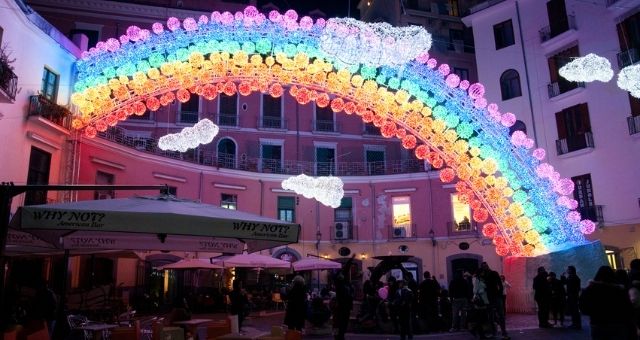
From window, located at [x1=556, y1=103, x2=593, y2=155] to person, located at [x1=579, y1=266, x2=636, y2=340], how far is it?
652 inches

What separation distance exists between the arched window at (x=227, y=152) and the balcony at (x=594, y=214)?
636 inches

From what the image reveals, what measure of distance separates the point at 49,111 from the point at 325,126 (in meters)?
17.1

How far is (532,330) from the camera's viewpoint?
12.9 metres

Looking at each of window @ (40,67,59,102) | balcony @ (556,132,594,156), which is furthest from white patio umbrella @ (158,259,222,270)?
balcony @ (556,132,594,156)

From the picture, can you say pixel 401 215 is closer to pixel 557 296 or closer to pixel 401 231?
pixel 401 231

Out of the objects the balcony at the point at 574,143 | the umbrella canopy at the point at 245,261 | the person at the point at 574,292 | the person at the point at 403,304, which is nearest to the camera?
the person at the point at 403,304

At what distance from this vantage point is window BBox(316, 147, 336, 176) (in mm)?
29281

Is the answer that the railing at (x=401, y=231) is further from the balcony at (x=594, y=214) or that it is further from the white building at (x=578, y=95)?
the balcony at (x=594, y=214)

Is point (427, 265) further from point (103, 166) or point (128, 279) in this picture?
point (103, 166)

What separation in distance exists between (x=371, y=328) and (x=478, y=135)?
23.6 ft

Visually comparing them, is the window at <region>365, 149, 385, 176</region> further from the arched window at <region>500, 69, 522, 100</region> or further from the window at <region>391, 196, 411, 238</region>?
the arched window at <region>500, 69, 522, 100</region>

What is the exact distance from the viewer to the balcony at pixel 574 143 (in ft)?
68.6

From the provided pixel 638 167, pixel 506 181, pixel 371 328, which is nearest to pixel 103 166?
pixel 371 328

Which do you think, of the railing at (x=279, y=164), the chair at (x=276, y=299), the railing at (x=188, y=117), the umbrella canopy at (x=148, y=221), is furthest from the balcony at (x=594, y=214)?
the railing at (x=188, y=117)
